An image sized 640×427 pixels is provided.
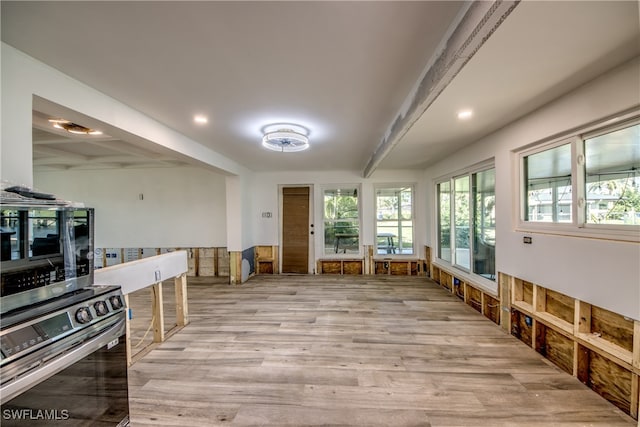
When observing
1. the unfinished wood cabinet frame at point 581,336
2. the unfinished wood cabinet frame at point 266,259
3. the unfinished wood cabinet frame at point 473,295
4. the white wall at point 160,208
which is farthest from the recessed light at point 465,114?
the white wall at point 160,208

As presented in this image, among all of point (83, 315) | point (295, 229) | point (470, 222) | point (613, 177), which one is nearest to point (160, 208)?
point (295, 229)

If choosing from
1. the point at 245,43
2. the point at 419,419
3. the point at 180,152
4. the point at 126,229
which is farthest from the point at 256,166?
the point at 419,419

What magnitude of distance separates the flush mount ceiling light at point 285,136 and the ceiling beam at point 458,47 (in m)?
1.26

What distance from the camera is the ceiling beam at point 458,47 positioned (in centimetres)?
111

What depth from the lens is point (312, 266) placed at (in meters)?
6.03

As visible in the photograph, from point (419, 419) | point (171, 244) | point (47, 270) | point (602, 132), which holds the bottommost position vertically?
point (419, 419)

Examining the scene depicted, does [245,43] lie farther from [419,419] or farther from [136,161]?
[136,161]

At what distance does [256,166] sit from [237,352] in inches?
148

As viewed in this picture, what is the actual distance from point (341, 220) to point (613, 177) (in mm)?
4491

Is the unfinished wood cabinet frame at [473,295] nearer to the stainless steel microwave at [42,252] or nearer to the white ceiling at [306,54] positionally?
the white ceiling at [306,54]

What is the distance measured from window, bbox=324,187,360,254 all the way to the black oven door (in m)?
4.79

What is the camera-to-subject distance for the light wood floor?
68.7 inches

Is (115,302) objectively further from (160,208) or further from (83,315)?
(160,208)

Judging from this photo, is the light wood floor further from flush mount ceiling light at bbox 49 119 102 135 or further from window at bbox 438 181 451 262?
flush mount ceiling light at bbox 49 119 102 135
